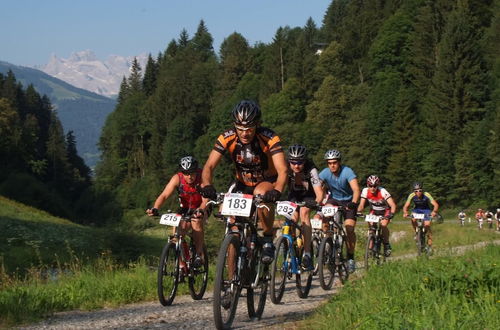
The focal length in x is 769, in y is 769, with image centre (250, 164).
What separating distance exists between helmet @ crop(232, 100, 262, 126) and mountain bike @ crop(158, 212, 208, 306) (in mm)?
2505

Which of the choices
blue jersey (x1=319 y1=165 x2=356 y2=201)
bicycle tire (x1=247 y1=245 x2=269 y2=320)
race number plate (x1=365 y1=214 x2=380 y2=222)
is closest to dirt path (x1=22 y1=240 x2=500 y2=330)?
bicycle tire (x1=247 y1=245 x2=269 y2=320)

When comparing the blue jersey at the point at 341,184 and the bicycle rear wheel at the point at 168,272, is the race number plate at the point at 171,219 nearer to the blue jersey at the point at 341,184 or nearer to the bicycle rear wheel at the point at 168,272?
the bicycle rear wheel at the point at 168,272

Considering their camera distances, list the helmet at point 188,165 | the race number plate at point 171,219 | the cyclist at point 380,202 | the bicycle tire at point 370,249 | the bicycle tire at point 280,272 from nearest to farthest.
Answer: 1. the bicycle tire at point 280,272
2. the race number plate at point 171,219
3. the helmet at point 188,165
4. the bicycle tire at point 370,249
5. the cyclist at point 380,202

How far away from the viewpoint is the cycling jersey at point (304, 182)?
38.1 ft

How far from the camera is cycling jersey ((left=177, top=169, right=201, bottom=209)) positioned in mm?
11148

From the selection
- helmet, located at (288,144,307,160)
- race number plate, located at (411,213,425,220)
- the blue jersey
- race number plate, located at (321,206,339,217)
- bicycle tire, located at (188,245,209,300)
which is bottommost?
bicycle tire, located at (188,245,209,300)

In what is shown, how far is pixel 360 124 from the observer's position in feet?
257

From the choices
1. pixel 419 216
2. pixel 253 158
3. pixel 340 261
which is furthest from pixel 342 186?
pixel 419 216

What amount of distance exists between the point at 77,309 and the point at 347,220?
16.4 ft

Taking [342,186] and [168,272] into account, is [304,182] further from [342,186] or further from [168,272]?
[168,272]

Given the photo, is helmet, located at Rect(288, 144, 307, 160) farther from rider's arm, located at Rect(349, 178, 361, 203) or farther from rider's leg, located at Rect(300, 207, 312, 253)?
rider's arm, located at Rect(349, 178, 361, 203)

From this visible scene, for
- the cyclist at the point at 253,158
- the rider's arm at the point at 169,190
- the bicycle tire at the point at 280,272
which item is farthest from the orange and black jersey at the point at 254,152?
the rider's arm at the point at 169,190

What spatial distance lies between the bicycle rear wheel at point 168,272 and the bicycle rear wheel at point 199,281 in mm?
292

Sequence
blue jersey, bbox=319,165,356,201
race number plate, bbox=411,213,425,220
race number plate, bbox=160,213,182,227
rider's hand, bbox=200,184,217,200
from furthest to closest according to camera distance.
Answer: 1. race number plate, bbox=411,213,425,220
2. blue jersey, bbox=319,165,356,201
3. race number plate, bbox=160,213,182,227
4. rider's hand, bbox=200,184,217,200
